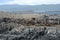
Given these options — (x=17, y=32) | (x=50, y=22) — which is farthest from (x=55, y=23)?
(x=17, y=32)

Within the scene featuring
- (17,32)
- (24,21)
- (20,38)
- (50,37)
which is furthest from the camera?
(24,21)

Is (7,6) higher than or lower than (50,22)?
lower

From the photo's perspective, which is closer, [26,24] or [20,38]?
[20,38]

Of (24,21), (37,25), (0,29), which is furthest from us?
(24,21)

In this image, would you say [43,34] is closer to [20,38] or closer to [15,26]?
[20,38]

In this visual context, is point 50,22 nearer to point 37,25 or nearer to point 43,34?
point 37,25

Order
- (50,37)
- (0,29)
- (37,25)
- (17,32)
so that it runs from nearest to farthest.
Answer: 1. (50,37)
2. (17,32)
3. (0,29)
4. (37,25)

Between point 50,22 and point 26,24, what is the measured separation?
8.40 feet

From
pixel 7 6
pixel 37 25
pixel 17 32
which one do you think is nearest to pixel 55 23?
pixel 37 25

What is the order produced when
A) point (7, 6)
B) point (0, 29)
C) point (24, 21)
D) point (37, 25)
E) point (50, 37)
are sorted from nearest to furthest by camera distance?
point (50, 37) < point (0, 29) < point (37, 25) < point (24, 21) < point (7, 6)

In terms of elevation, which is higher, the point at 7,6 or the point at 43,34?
the point at 43,34

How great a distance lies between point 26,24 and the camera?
25188 mm

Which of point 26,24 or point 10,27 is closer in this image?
point 10,27

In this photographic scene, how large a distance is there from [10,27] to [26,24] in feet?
7.97
